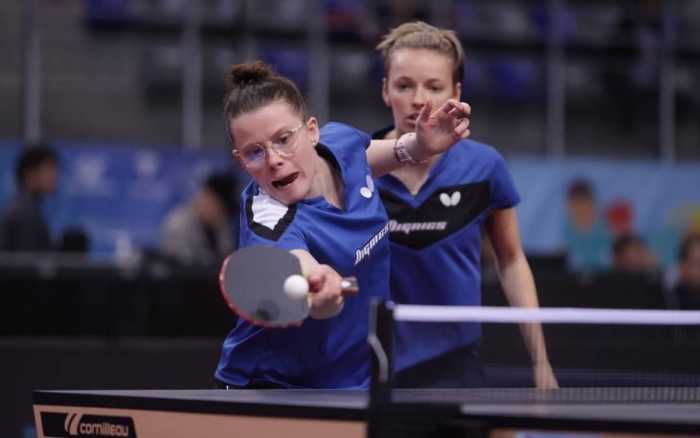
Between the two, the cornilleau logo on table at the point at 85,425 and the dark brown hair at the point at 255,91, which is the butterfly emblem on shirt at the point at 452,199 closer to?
the dark brown hair at the point at 255,91

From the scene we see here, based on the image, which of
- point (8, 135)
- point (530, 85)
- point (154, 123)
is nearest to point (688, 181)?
point (530, 85)

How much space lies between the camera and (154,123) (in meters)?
13.3

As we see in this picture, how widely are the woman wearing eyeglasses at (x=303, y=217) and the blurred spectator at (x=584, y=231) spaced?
25.7ft

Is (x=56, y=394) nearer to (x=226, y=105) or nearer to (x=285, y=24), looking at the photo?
(x=226, y=105)

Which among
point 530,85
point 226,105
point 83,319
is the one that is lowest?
point 83,319

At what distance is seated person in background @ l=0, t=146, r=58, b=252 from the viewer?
29.5 feet

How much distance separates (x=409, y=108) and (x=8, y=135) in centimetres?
797

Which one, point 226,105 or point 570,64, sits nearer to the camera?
point 226,105

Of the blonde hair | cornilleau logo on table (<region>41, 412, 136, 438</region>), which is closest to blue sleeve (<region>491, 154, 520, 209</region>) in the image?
the blonde hair

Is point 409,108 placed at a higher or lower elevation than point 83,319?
higher

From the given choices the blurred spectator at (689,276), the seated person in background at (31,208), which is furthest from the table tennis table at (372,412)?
the seated person in background at (31,208)

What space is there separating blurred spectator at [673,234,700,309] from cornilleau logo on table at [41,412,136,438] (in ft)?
18.3

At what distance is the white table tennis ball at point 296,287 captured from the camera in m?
3.39

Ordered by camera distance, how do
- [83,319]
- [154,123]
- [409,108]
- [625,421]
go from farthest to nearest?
[154,123]
[83,319]
[409,108]
[625,421]
